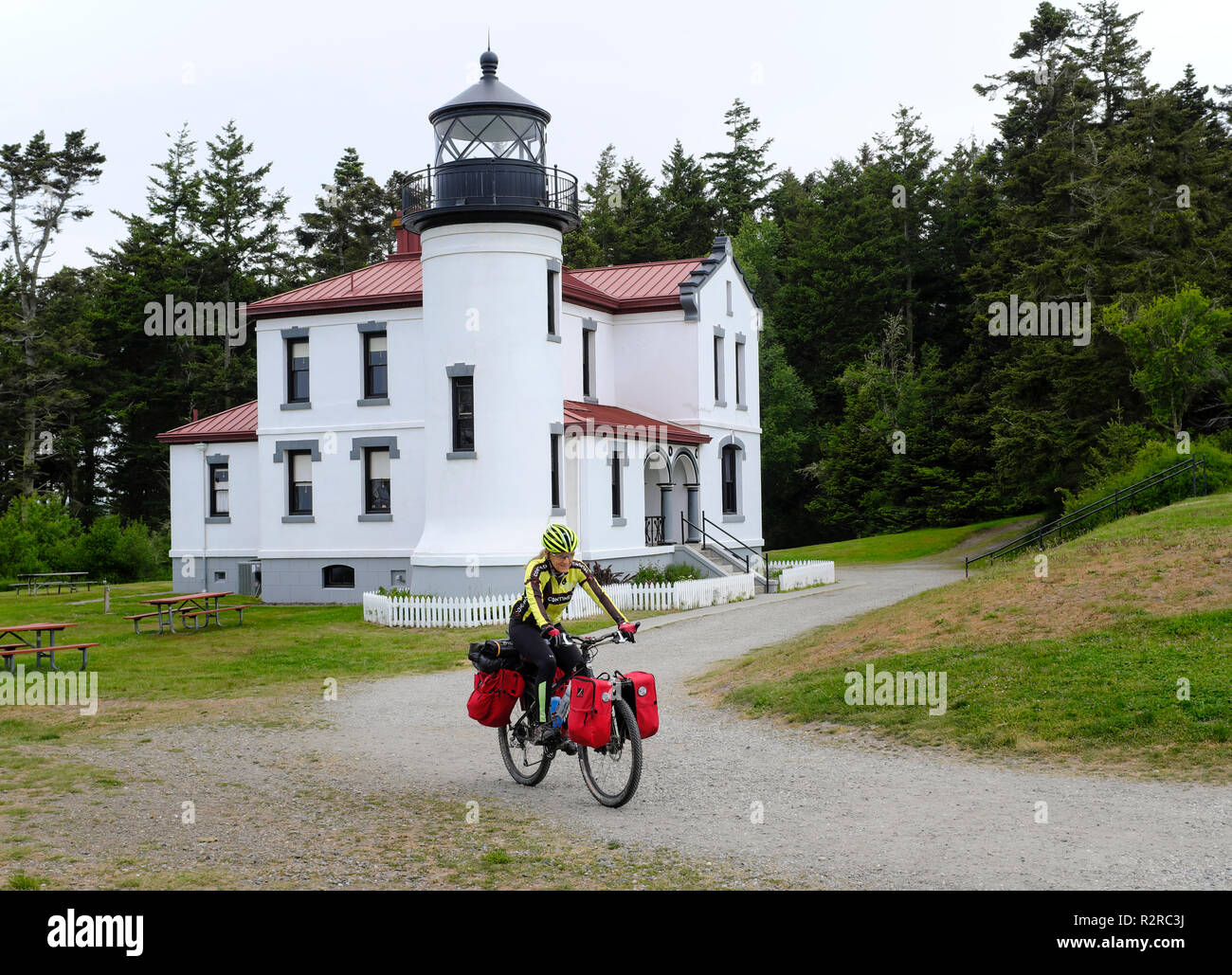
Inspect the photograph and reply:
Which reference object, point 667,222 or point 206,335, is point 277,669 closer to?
point 206,335

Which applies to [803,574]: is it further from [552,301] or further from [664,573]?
[552,301]

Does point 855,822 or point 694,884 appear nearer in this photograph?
point 694,884

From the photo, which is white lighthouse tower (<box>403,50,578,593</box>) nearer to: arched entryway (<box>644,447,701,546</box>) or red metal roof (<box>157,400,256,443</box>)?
arched entryway (<box>644,447,701,546</box>)

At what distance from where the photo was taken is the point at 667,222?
68125 millimetres

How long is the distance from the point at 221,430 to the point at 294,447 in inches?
135

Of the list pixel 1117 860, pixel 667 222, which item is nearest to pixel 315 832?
pixel 1117 860

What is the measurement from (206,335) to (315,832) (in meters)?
55.8

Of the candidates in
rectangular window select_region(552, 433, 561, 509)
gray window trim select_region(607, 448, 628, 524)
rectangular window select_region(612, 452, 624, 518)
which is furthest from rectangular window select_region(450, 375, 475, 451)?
rectangular window select_region(612, 452, 624, 518)

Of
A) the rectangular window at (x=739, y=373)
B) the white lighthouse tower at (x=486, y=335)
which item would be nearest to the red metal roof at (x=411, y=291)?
the white lighthouse tower at (x=486, y=335)

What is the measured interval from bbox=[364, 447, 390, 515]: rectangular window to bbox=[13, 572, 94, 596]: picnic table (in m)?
11.4

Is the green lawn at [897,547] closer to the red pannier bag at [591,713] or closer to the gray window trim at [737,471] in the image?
the gray window trim at [737,471]

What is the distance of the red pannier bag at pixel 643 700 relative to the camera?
8633 mm

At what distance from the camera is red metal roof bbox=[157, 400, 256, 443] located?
31984 millimetres

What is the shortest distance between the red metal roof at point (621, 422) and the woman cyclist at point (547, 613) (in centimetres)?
1765
